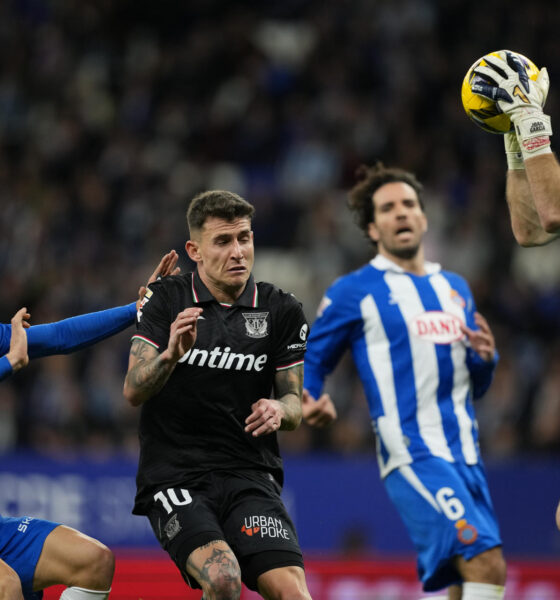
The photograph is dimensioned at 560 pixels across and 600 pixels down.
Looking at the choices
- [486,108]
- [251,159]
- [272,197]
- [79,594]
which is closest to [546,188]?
[486,108]

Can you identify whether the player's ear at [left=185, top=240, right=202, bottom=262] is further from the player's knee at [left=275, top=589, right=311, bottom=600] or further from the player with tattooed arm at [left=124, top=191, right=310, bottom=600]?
the player's knee at [left=275, top=589, right=311, bottom=600]

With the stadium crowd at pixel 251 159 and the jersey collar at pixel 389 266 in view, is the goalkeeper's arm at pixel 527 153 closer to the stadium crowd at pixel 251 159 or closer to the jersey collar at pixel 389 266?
the jersey collar at pixel 389 266

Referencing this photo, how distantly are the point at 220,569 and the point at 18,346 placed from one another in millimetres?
1449

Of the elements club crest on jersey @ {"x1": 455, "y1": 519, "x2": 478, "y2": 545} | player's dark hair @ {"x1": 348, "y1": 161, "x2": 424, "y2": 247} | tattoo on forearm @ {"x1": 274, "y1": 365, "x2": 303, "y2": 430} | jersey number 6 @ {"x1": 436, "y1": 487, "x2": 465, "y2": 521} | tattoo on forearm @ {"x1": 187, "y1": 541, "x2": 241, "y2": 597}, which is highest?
player's dark hair @ {"x1": 348, "y1": 161, "x2": 424, "y2": 247}

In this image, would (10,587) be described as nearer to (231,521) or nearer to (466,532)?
(231,521)

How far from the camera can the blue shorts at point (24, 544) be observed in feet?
15.7

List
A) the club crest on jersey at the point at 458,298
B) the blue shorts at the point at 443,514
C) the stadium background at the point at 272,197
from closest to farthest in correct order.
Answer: the blue shorts at the point at 443,514
the club crest on jersey at the point at 458,298
the stadium background at the point at 272,197

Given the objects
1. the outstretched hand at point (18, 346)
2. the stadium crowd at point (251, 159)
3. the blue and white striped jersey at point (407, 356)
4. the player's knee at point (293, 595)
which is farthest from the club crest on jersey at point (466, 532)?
the stadium crowd at point (251, 159)

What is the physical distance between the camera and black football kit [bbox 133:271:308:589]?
4.54 meters

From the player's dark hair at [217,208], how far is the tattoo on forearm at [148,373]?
68 centimetres

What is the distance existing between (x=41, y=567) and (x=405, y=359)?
2.21 m

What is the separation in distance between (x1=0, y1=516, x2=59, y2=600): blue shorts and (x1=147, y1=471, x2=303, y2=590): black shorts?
0.54 m

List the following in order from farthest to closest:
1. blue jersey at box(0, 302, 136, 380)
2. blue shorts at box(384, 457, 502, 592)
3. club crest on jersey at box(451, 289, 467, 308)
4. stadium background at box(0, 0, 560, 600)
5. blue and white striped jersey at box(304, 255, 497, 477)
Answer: stadium background at box(0, 0, 560, 600) < club crest on jersey at box(451, 289, 467, 308) < blue and white striped jersey at box(304, 255, 497, 477) < blue shorts at box(384, 457, 502, 592) < blue jersey at box(0, 302, 136, 380)

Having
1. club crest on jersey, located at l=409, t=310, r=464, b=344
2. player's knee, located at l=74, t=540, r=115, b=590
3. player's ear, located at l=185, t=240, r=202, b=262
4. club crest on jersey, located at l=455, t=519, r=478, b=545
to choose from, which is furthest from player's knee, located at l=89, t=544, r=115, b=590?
club crest on jersey, located at l=409, t=310, r=464, b=344
